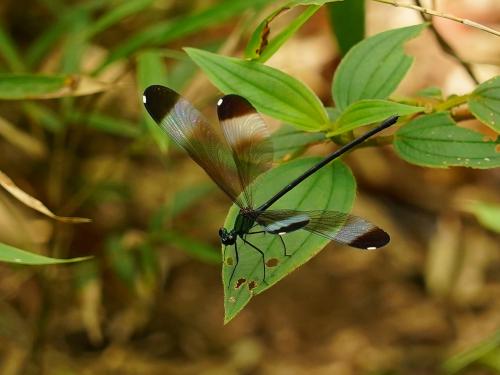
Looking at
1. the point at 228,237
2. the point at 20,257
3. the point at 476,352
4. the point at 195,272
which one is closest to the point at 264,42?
the point at 228,237

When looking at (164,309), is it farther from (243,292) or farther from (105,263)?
(243,292)

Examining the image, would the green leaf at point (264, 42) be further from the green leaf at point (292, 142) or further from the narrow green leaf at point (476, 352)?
the narrow green leaf at point (476, 352)

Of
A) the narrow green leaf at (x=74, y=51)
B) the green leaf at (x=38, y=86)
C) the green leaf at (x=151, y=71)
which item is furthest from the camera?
the narrow green leaf at (x=74, y=51)

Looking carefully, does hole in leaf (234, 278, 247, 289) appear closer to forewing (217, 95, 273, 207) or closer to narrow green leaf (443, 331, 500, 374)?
forewing (217, 95, 273, 207)

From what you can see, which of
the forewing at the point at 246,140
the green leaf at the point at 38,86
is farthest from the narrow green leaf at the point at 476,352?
the green leaf at the point at 38,86

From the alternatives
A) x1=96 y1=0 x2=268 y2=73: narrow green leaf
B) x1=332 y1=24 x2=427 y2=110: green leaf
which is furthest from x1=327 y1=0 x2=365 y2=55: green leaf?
x1=332 y1=24 x2=427 y2=110: green leaf

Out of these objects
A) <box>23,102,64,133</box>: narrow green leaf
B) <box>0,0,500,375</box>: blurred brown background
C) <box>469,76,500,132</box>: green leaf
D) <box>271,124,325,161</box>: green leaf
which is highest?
<box>469,76,500,132</box>: green leaf

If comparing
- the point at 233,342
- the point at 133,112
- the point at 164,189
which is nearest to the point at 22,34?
the point at 133,112

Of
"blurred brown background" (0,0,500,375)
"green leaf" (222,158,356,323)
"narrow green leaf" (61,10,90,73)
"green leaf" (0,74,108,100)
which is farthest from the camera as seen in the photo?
"blurred brown background" (0,0,500,375)
